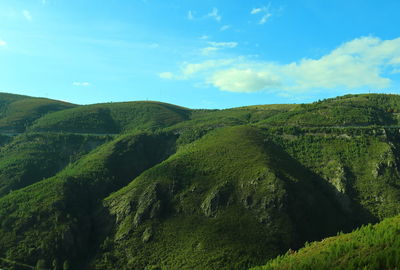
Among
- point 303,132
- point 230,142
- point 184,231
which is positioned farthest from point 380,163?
point 184,231

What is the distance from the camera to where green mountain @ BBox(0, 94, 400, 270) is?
7344 centimetres

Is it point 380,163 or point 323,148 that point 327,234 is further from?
point 323,148

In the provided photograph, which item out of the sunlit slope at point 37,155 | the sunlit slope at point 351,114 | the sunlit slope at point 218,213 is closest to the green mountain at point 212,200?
the sunlit slope at point 218,213

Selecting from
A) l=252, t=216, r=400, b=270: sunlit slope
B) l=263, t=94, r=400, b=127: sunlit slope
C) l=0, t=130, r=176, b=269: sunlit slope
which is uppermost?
l=263, t=94, r=400, b=127: sunlit slope

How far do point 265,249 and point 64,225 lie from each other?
53.7 meters

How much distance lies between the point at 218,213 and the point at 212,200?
14.5ft

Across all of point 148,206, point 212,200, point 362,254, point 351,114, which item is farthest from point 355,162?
point 362,254

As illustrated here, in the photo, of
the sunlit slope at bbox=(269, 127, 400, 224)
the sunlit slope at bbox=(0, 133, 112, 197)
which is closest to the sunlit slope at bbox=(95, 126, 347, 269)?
the sunlit slope at bbox=(269, 127, 400, 224)

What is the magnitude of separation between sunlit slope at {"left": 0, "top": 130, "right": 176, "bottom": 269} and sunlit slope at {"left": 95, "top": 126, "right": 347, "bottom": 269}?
803 cm

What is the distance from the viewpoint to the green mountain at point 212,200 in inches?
2891

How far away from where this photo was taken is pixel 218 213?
82.6 meters

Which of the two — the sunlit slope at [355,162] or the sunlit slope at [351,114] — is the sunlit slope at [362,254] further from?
the sunlit slope at [351,114]

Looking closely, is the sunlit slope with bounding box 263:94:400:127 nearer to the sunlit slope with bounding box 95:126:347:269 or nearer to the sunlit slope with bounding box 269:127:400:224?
the sunlit slope with bounding box 269:127:400:224

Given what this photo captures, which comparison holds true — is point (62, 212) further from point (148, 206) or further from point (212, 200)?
point (212, 200)
